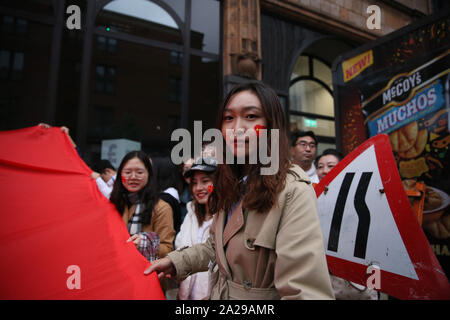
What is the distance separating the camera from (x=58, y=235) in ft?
5.98

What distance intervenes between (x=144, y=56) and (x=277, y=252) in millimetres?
5939

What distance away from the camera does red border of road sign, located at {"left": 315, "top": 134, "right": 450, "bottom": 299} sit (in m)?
1.26

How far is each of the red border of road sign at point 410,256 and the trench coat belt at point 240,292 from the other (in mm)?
755

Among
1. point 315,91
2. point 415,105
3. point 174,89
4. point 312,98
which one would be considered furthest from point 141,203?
point 315,91

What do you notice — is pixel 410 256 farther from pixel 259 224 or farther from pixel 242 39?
pixel 242 39

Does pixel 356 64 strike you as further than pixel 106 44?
No

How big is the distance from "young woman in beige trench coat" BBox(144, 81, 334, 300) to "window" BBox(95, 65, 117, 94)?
4890mm

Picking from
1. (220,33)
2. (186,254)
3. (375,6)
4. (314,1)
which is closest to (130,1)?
(220,33)

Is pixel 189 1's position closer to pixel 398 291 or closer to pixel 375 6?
pixel 375 6

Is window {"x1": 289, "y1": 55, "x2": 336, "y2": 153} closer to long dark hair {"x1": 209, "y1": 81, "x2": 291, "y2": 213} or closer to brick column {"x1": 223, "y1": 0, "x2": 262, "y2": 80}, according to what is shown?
brick column {"x1": 223, "y1": 0, "x2": 262, "y2": 80}

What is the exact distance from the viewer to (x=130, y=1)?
5879mm

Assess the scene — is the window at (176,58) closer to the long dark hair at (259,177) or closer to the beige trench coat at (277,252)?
the long dark hair at (259,177)

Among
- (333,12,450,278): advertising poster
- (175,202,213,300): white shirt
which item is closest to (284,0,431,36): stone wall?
(333,12,450,278): advertising poster
